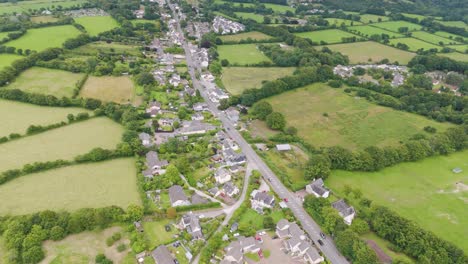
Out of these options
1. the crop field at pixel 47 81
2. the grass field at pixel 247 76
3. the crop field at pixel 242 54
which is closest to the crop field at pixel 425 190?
the grass field at pixel 247 76

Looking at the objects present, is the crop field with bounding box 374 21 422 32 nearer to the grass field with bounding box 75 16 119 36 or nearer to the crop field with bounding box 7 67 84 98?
the grass field with bounding box 75 16 119 36

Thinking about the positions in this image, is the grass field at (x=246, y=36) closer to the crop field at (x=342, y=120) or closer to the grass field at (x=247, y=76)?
the grass field at (x=247, y=76)

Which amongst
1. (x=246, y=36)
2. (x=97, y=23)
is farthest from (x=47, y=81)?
(x=246, y=36)

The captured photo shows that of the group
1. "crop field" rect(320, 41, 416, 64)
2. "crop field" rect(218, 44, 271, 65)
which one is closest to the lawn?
"crop field" rect(320, 41, 416, 64)

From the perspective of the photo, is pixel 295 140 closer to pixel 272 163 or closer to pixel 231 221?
pixel 272 163

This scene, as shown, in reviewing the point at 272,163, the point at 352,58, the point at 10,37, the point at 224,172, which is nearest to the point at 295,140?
the point at 272,163

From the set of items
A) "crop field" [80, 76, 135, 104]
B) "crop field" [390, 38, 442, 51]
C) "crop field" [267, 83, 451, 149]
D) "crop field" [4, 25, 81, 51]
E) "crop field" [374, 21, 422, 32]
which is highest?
"crop field" [374, 21, 422, 32]
